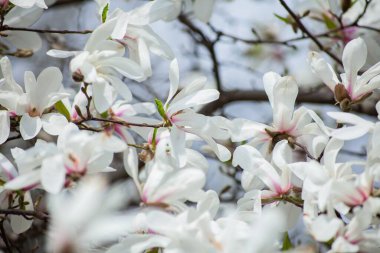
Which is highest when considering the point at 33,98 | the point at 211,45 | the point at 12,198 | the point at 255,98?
the point at 33,98

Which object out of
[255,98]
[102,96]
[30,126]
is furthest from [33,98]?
[255,98]

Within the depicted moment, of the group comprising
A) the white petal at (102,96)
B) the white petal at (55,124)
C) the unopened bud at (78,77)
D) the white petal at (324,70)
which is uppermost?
the white petal at (324,70)

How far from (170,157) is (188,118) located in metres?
0.07

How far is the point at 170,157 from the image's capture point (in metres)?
0.87

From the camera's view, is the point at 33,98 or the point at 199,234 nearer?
the point at 199,234

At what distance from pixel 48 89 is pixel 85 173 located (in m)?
0.26

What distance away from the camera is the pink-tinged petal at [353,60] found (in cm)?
96

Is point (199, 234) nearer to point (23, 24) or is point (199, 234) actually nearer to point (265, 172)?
point (265, 172)

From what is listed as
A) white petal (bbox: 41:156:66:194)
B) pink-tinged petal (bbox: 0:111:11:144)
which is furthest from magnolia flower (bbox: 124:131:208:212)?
pink-tinged petal (bbox: 0:111:11:144)

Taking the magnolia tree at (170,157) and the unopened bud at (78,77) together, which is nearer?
the magnolia tree at (170,157)

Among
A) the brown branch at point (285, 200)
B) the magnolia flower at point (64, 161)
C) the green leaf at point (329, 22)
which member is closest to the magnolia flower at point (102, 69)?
the magnolia flower at point (64, 161)

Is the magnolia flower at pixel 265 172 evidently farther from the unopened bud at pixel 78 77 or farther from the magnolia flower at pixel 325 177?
the unopened bud at pixel 78 77

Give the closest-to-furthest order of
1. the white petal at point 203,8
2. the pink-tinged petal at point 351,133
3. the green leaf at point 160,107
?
the pink-tinged petal at point 351,133 → the green leaf at point 160,107 → the white petal at point 203,8

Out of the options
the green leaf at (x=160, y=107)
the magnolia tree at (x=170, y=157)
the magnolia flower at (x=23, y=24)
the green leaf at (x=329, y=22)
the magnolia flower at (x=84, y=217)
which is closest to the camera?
the magnolia flower at (x=84, y=217)
